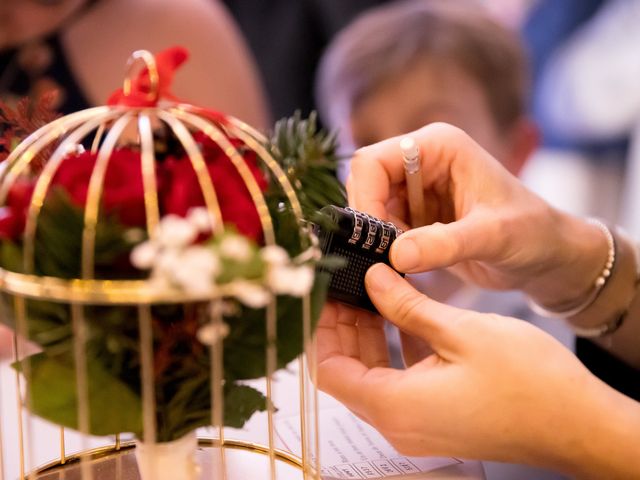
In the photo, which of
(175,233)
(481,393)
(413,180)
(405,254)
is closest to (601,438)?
(481,393)

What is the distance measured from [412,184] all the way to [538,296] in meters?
0.24

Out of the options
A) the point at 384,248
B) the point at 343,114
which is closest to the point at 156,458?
the point at 384,248

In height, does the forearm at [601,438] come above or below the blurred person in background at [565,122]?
below

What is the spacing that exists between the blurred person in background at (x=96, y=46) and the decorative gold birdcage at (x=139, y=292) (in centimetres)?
100

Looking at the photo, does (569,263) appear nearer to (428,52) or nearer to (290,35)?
(428,52)

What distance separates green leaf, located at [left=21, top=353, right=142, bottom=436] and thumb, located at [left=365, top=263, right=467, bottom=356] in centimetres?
26

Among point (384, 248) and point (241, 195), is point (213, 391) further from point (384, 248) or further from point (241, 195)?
point (384, 248)

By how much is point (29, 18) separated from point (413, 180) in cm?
95

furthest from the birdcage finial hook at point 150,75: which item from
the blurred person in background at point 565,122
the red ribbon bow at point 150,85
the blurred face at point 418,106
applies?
the blurred person in background at point 565,122

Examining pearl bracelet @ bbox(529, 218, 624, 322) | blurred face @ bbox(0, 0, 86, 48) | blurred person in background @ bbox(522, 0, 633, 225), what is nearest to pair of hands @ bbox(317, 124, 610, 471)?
pearl bracelet @ bbox(529, 218, 624, 322)

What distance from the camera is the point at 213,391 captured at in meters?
0.42

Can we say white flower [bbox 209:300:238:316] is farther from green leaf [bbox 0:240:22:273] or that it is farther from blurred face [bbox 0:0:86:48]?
blurred face [bbox 0:0:86:48]

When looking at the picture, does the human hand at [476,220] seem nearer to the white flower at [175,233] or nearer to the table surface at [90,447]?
the table surface at [90,447]

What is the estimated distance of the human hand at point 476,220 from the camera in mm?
668
